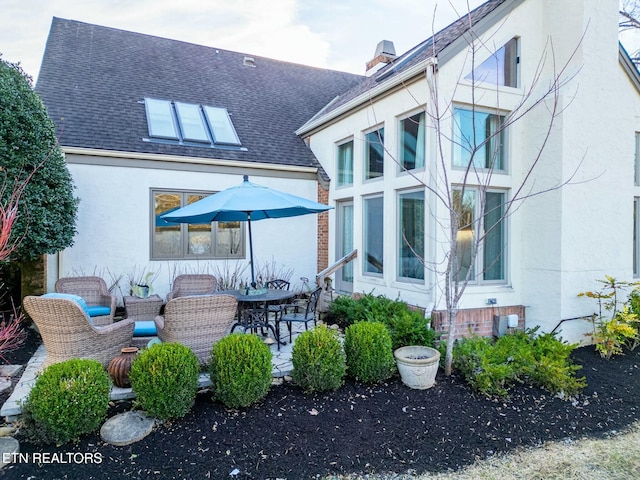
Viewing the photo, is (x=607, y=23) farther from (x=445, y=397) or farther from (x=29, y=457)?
(x=29, y=457)

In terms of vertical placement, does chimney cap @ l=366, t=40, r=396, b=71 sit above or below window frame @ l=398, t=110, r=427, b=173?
above

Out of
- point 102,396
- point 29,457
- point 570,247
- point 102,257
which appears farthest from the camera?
point 102,257

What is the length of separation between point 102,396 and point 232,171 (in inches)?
246

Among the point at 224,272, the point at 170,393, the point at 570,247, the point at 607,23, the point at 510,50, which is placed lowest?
the point at 170,393

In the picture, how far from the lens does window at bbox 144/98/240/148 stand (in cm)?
895

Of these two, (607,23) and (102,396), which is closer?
(102,396)

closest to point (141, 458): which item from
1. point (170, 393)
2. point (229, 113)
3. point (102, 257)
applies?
point (170, 393)

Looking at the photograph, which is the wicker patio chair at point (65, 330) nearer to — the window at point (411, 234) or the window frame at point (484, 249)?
the window at point (411, 234)

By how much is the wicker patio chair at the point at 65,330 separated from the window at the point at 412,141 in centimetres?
525

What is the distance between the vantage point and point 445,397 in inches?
177

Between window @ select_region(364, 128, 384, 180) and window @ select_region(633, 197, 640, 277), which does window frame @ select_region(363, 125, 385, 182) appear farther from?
window @ select_region(633, 197, 640, 277)

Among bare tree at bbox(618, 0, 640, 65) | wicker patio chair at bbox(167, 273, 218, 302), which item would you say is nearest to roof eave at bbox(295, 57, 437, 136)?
wicker patio chair at bbox(167, 273, 218, 302)

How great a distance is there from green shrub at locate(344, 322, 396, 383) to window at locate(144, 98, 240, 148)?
20.8 ft

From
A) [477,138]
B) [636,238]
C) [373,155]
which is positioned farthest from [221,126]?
[636,238]
